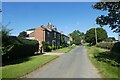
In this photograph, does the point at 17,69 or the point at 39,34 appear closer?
the point at 17,69

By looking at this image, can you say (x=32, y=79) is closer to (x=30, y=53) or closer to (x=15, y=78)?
(x=15, y=78)

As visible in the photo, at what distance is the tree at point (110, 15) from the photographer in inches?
1053

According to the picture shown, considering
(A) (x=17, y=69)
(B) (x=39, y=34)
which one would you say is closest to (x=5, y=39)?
(A) (x=17, y=69)

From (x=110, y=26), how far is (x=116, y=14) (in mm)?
2076

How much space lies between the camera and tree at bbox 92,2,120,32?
26750 mm

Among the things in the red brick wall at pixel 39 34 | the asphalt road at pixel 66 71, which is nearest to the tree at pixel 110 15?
the asphalt road at pixel 66 71

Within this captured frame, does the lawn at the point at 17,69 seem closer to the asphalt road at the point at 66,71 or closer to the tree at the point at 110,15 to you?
the asphalt road at the point at 66,71

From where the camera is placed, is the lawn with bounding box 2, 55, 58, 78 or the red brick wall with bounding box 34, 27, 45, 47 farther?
the red brick wall with bounding box 34, 27, 45, 47

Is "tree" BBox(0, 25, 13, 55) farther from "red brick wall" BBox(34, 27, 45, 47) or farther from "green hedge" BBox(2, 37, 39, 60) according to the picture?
"red brick wall" BBox(34, 27, 45, 47)

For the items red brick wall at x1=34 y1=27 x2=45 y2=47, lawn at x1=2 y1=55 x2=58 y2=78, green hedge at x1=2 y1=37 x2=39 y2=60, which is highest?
red brick wall at x1=34 y1=27 x2=45 y2=47

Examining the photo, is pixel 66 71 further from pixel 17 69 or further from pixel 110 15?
pixel 110 15

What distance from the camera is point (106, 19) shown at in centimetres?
2850

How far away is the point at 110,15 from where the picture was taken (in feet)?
92.0

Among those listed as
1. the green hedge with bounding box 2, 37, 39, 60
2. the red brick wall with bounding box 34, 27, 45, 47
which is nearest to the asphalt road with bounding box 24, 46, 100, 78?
the green hedge with bounding box 2, 37, 39, 60
